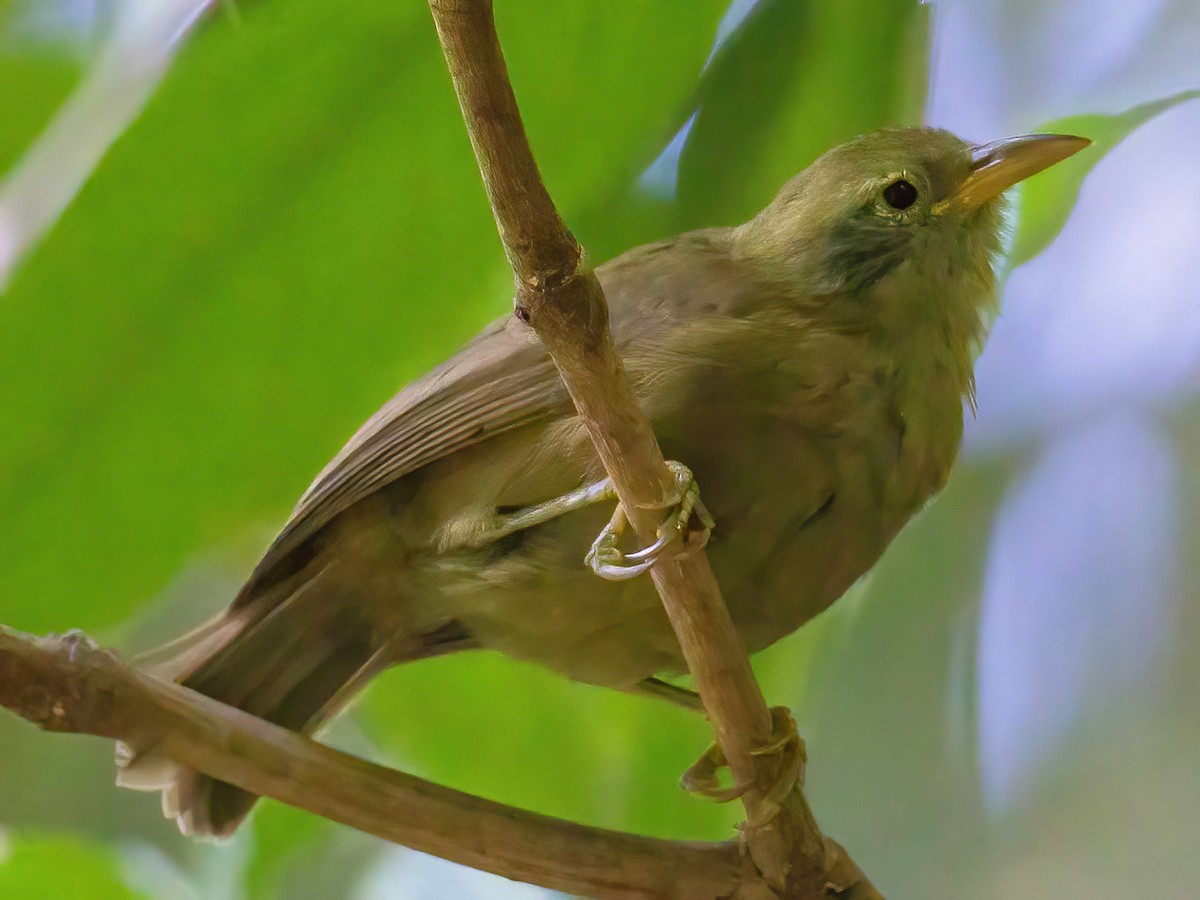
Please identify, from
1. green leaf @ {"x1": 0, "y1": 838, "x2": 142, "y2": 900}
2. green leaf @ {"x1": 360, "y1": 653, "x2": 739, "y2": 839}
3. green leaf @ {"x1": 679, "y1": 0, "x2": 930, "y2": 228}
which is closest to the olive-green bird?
green leaf @ {"x1": 679, "y1": 0, "x2": 930, "y2": 228}

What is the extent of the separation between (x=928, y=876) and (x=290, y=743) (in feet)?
4.53

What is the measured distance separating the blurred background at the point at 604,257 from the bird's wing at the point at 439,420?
224 mm

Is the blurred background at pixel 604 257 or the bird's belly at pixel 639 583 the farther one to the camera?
the blurred background at pixel 604 257

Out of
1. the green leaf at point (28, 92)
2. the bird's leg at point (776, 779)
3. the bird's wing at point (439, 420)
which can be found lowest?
the bird's leg at point (776, 779)

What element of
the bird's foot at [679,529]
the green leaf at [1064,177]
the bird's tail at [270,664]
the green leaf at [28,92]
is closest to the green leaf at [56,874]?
the bird's tail at [270,664]

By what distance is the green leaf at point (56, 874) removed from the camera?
2.20 meters

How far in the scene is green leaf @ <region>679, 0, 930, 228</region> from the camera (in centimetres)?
201

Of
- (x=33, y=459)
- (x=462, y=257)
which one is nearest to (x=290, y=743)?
(x=33, y=459)

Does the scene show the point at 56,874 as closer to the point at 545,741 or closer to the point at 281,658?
the point at 281,658

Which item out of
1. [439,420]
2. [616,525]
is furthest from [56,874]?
[616,525]

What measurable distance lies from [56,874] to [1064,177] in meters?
2.14

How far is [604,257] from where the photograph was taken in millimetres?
2271

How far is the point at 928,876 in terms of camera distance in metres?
2.39

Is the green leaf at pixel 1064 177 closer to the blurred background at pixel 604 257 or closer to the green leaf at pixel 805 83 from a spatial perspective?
the blurred background at pixel 604 257
